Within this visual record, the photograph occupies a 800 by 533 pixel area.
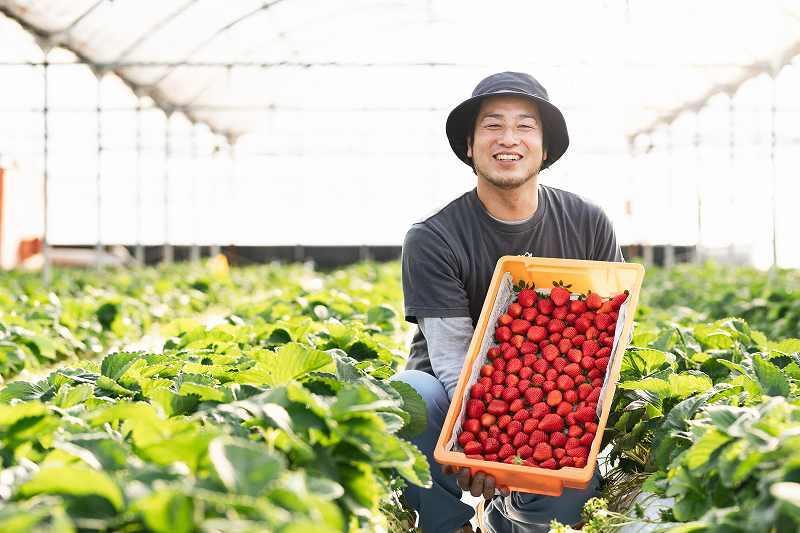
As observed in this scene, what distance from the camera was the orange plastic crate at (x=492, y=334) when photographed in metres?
3.14

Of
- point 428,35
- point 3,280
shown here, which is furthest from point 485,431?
point 428,35

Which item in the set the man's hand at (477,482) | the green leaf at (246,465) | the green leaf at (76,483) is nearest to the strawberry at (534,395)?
the man's hand at (477,482)

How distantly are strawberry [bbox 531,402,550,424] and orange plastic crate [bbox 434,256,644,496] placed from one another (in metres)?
0.18

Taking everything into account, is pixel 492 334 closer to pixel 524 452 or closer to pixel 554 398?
pixel 554 398

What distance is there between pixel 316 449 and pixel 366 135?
20.9 metres

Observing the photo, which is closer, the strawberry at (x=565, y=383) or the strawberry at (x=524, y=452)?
the strawberry at (x=524, y=452)

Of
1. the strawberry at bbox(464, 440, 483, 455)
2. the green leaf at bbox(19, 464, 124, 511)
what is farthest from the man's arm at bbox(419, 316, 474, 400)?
the green leaf at bbox(19, 464, 124, 511)

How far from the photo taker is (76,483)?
6.37 feet

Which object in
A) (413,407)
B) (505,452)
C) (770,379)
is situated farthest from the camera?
(413,407)

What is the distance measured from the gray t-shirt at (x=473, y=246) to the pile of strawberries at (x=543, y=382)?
0.28 m

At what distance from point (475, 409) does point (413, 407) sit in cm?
22

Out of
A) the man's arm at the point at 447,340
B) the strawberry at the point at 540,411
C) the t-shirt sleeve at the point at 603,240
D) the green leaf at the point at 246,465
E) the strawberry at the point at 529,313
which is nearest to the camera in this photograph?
the green leaf at the point at 246,465

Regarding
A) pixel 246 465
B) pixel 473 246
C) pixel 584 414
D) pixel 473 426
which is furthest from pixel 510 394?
pixel 246 465

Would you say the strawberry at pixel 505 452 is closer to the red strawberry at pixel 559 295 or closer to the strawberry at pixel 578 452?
the strawberry at pixel 578 452
